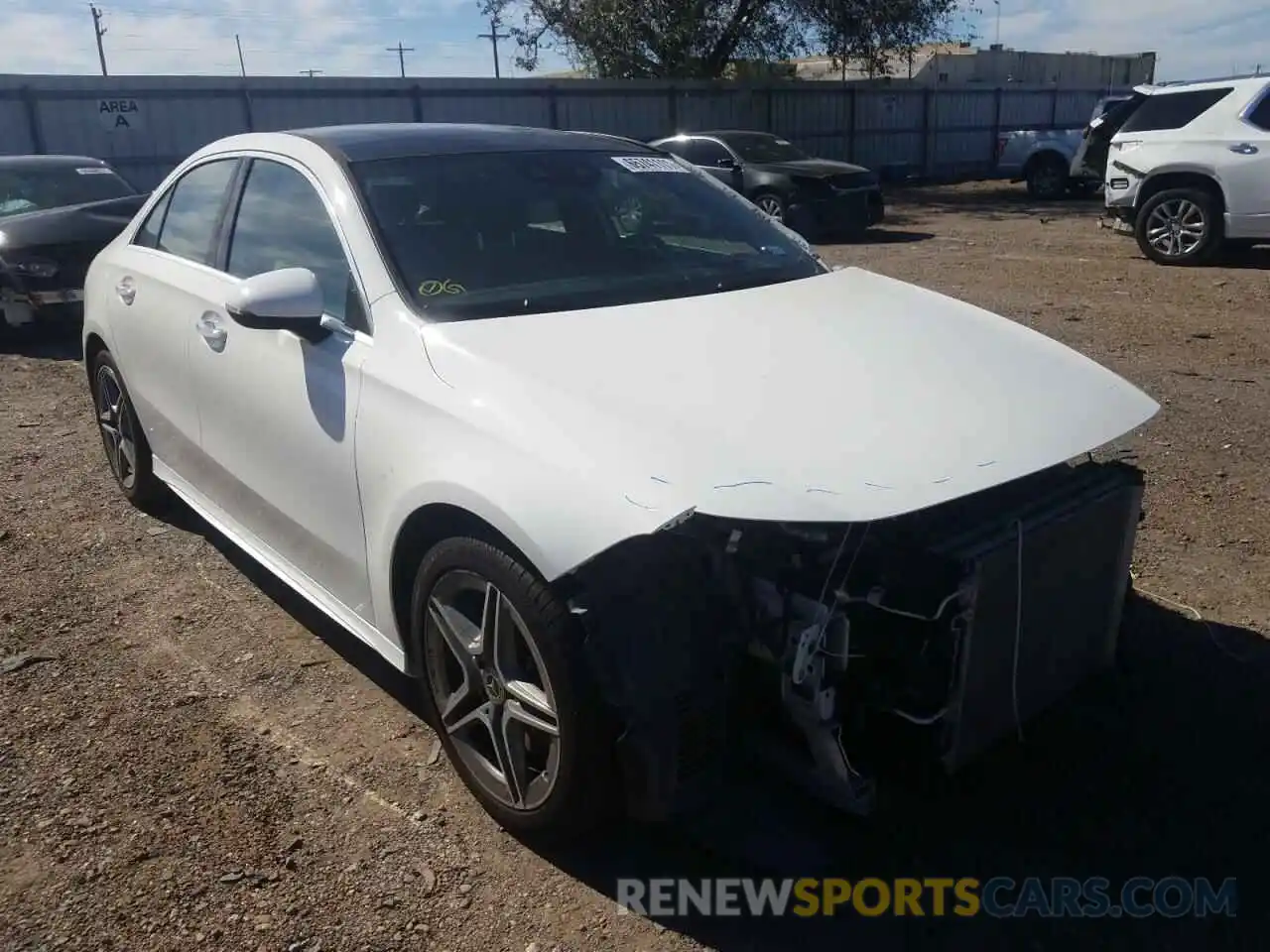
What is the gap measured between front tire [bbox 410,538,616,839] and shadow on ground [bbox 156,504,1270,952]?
217 mm

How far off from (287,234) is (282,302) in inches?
25.5

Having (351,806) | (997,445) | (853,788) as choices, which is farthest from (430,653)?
(997,445)

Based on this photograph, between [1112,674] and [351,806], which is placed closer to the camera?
[351,806]

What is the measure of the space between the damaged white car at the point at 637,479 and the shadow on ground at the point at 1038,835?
0.85 ft

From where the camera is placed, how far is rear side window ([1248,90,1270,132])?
10336 millimetres

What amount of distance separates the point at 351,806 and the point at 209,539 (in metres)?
2.24

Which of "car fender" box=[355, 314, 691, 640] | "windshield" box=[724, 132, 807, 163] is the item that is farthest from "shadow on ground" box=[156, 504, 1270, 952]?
"windshield" box=[724, 132, 807, 163]

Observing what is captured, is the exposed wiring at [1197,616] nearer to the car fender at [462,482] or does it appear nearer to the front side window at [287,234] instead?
the car fender at [462,482]

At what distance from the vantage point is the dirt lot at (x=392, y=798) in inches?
97.7

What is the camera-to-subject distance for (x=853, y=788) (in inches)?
93.7

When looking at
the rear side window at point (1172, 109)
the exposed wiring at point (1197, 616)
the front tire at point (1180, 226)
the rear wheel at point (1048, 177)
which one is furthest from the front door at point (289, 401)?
the rear wheel at point (1048, 177)

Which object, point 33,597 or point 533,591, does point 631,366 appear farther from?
point 33,597

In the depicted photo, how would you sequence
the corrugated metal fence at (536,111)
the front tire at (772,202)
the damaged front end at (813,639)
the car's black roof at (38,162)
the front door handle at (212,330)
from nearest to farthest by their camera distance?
the damaged front end at (813,639) < the front door handle at (212,330) < the car's black roof at (38,162) < the front tire at (772,202) < the corrugated metal fence at (536,111)

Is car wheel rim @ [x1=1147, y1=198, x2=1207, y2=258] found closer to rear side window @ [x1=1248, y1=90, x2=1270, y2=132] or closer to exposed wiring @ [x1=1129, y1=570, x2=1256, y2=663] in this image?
rear side window @ [x1=1248, y1=90, x2=1270, y2=132]
